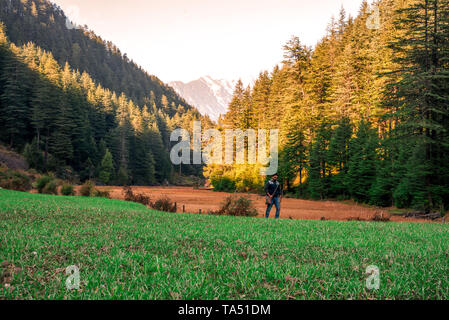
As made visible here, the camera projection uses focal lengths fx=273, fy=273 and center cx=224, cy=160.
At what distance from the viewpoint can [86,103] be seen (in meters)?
81.7

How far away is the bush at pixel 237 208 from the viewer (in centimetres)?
1956

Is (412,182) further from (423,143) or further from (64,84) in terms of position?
(64,84)

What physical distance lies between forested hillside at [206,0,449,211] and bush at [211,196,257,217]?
44.1 feet

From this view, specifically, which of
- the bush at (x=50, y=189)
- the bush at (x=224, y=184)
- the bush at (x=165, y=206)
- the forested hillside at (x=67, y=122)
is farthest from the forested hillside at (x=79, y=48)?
the bush at (x=165, y=206)

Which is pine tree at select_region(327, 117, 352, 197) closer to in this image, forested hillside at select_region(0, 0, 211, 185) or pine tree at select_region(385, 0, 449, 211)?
pine tree at select_region(385, 0, 449, 211)

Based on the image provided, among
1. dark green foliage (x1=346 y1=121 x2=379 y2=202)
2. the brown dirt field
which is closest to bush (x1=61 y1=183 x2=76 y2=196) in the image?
the brown dirt field

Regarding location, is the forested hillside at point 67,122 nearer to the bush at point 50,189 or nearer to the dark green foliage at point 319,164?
the bush at point 50,189

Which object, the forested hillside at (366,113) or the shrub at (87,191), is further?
the shrub at (87,191)

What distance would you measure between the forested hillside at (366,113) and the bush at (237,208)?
44.1 feet

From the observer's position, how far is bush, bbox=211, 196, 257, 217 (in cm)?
1956

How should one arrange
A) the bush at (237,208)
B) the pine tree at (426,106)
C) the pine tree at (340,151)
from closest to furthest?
the bush at (237,208), the pine tree at (426,106), the pine tree at (340,151)

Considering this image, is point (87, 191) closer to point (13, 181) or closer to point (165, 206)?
point (13, 181)

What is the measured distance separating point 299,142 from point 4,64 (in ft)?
237

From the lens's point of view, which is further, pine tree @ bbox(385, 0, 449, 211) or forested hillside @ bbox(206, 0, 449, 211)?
forested hillside @ bbox(206, 0, 449, 211)
